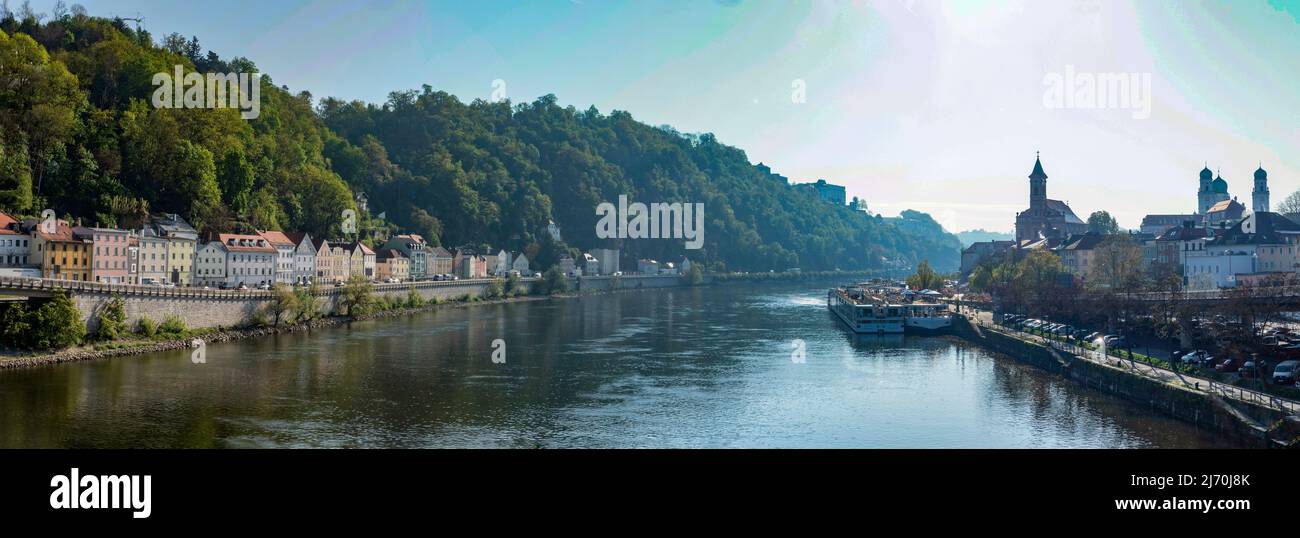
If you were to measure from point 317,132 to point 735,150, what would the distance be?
360 feet

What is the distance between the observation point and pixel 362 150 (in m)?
96.9

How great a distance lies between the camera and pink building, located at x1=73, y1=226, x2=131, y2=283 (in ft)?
140

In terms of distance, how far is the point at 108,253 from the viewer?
142 ft

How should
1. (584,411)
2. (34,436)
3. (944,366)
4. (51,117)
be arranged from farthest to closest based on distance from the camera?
(51,117) < (944,366) < (584,411) < (34,436)

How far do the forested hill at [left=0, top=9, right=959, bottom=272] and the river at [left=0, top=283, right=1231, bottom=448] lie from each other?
59.4 feet

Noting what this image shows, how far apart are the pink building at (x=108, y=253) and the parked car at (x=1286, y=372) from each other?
4760 cm

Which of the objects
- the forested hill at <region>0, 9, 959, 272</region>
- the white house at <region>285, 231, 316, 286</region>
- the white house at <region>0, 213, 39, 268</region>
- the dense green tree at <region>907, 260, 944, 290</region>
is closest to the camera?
the white house at <region>0, 213, 39, 268</region>

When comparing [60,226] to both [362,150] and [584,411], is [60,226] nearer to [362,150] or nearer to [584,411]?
[584,411]

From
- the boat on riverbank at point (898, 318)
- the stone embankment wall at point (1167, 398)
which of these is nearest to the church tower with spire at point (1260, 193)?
the boat on riverbank at point (898, 318)

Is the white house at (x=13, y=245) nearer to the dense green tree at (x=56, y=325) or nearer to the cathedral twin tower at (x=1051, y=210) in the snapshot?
the dense green tree at (x=56, y=325)

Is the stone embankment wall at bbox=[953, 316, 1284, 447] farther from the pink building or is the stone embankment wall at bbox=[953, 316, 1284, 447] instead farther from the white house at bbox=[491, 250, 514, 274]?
the white house at bbox=[491, 250, 514, 274]

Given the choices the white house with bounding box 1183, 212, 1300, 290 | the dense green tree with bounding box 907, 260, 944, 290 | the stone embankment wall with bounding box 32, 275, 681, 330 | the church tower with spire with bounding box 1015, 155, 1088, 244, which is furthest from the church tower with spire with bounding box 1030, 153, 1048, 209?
the stone embankment wall with bounding box 32, 275, 681, 330
